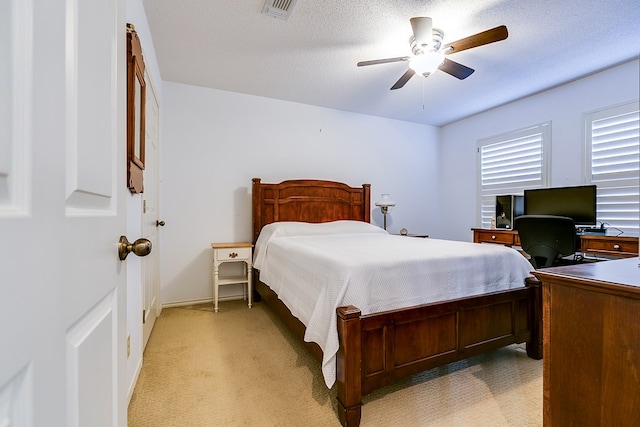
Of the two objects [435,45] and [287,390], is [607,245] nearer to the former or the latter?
[435,45]

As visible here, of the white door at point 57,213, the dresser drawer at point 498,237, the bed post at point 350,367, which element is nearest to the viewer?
the white door at point 57,213

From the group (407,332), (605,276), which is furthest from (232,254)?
(605,276)

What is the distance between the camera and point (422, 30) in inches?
78.8

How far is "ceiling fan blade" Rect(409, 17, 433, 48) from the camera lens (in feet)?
6.30

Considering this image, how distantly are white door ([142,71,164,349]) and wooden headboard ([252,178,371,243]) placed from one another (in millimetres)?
1056

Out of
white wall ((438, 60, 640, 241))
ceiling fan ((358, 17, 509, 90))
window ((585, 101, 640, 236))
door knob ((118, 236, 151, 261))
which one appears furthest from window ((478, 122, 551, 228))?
door knob ((118, 236, 151, 261))

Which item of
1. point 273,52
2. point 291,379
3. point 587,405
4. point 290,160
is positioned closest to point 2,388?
point 587,405

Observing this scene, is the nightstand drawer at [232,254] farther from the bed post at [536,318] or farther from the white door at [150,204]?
the bed post at [536,318]

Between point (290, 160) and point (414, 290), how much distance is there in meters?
2.61

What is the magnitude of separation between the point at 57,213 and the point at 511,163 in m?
4.63

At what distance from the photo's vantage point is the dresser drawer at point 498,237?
343 cm

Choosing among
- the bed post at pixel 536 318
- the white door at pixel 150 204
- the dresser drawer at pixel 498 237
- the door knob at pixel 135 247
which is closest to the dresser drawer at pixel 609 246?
the dresser drawer at pixel 498 237

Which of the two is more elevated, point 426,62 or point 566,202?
point 426,62

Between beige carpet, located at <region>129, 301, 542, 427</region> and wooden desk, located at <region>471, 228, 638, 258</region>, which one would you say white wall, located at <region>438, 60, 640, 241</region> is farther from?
beige carpet, located at <region>129, 301, 542, 427</region>
